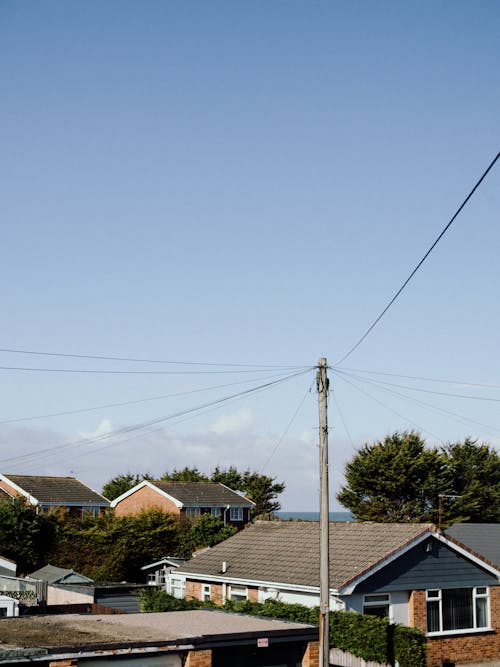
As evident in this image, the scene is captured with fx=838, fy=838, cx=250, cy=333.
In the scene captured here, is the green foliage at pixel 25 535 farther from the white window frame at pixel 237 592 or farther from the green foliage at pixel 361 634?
the green foliage at pixel 361 634

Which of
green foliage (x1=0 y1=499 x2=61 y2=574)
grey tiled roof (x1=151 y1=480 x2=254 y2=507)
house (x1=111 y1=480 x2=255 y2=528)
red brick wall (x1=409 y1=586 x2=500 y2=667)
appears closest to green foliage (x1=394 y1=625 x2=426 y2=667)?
red brick wall (x1=409 y1=586 x2=500 y2=667)

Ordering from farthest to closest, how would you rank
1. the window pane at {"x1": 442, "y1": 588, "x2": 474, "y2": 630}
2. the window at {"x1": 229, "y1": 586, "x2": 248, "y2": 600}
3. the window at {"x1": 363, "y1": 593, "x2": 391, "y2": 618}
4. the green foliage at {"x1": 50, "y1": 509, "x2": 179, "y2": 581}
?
the green foliage at {"x1": 50, "y1": 509, "x2": 179, "y2": 581}
the window at {"x1": 229, "y1": 586, "x2": 248, "y2": 600}
the window pane at {"x1": 442, "y1": 588, "x2": 474, "y2": 630}
the window at {"x1": 363, "y1": 593, "x2": 391, "y2": 618}

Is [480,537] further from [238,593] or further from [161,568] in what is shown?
[161,568]

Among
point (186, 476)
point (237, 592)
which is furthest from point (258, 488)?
point (237, 592)

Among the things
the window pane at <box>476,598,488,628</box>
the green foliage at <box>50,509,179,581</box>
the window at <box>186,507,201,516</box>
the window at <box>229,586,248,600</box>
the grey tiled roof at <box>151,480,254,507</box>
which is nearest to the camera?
the window pane at <box>476,598,488,628</box>

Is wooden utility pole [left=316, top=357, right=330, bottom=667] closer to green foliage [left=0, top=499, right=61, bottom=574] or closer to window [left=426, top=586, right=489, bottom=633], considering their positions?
window [left=426, top=586, right=489, bottom=633]

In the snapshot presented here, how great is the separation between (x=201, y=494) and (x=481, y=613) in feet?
160

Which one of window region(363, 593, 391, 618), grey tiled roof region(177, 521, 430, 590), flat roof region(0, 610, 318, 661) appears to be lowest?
window region(363, 593, 391, 618)

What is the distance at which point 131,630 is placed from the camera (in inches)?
745

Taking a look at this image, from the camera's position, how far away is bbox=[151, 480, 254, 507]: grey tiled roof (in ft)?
250

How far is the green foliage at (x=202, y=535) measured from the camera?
56.4 meters

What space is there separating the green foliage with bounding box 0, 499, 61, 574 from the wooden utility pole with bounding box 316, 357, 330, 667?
32.5 meters

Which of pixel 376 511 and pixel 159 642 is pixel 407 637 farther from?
pixel 376 511

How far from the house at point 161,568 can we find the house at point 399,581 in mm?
11387
